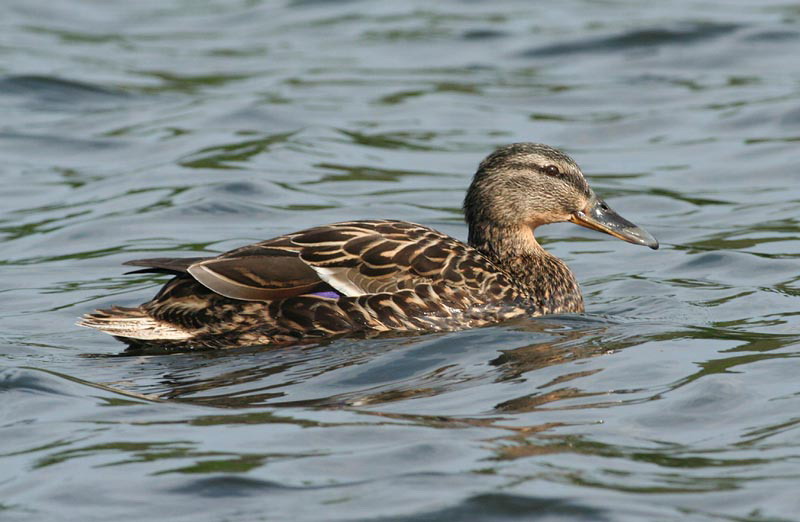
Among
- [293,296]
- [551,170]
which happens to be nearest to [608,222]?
[551,170]

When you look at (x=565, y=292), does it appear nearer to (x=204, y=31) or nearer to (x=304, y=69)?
(x=304, y=69)

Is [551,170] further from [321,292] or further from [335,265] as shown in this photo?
[321,292]

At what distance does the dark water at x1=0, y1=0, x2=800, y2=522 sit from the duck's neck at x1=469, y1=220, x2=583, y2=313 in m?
0.21

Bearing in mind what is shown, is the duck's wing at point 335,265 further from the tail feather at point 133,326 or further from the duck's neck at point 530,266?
the duck's neck at point 530,266

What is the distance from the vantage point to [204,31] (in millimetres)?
21812

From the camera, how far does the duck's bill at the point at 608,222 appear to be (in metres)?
10.3

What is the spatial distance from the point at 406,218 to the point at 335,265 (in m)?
4.28

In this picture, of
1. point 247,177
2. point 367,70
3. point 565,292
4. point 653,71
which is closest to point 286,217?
point 247,177

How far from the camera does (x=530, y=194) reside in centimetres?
1021

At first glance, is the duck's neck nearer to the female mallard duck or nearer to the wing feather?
the female mallard duck

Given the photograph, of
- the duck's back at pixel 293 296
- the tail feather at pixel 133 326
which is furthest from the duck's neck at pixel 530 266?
the tail feather at pixel 133 326

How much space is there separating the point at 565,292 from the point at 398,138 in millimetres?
6396

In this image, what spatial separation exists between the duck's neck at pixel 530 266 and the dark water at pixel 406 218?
206 mm

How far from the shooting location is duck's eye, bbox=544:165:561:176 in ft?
33.5
